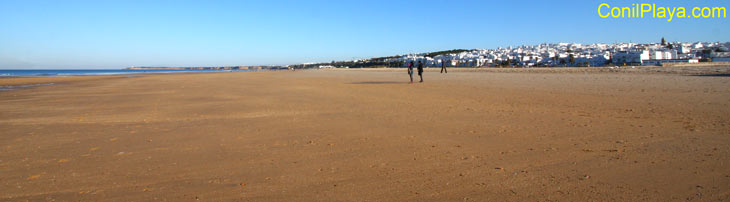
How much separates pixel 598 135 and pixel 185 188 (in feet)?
15.3

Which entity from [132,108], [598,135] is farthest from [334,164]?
[132,108]

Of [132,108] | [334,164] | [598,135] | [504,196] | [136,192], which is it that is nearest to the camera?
[504,196]

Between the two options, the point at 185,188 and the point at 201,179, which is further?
the point at 201,179

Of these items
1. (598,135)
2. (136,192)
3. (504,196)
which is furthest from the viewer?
(598,135)

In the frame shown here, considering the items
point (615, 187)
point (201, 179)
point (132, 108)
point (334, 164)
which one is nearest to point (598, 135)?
point (615, 187)

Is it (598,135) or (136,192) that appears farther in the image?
(598,135)

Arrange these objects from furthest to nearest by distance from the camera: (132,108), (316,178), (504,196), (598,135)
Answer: (132,108)
(598,135)
(316,178)
(504,196)

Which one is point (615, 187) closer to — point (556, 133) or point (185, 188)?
point (556, 133)

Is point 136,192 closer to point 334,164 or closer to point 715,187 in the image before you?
point 334,164

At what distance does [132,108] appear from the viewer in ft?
29.9

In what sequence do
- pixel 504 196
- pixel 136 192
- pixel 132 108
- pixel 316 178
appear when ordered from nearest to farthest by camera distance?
pixel 504 196
pixel 136 192
pixel 316 178
pixel 132 108

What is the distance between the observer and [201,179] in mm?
3379

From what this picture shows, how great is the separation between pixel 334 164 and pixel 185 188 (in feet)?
4.30

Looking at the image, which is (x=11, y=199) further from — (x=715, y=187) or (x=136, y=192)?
(x=715, y=187)
